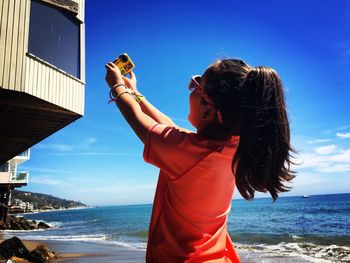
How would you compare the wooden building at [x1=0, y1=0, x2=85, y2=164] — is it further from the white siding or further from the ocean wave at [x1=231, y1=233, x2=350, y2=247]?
the ocean wave at [x1=231, y1=233, x2=350, y2=247]

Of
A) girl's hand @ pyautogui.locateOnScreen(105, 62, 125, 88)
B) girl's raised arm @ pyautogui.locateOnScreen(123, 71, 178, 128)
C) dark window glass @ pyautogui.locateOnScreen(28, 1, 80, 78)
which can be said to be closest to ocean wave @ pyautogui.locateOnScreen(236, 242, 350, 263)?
dark window glass @ pyautogui.locateOnScreen(28, 1, 80, 78)

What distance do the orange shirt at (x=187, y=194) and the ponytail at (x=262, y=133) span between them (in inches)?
3.2

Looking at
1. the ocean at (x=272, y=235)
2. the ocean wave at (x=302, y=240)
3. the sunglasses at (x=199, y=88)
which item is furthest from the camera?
the ocean wave at (x=302, y=240)

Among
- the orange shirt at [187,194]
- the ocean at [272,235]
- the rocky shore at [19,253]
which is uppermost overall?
the orange shirt at [187,194]

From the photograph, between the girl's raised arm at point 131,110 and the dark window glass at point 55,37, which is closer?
the girl's raised arm at point 131,110

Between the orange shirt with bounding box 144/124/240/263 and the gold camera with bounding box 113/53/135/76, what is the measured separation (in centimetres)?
69

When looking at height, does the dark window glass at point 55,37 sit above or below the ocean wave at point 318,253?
above

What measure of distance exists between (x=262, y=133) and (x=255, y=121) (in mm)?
69

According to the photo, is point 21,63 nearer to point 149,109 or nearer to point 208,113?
point 149,109

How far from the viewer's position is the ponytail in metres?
1.56

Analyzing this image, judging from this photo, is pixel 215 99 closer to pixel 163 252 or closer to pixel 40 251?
pixel 163 252

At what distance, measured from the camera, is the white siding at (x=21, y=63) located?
762 centimetres

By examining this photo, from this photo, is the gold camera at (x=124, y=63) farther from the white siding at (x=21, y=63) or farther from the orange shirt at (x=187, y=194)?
the white siding at (x=21, y=63)

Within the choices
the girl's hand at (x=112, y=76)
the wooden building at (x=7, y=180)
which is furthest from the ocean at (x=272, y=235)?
the girl's hand at (x=112, y=76)
